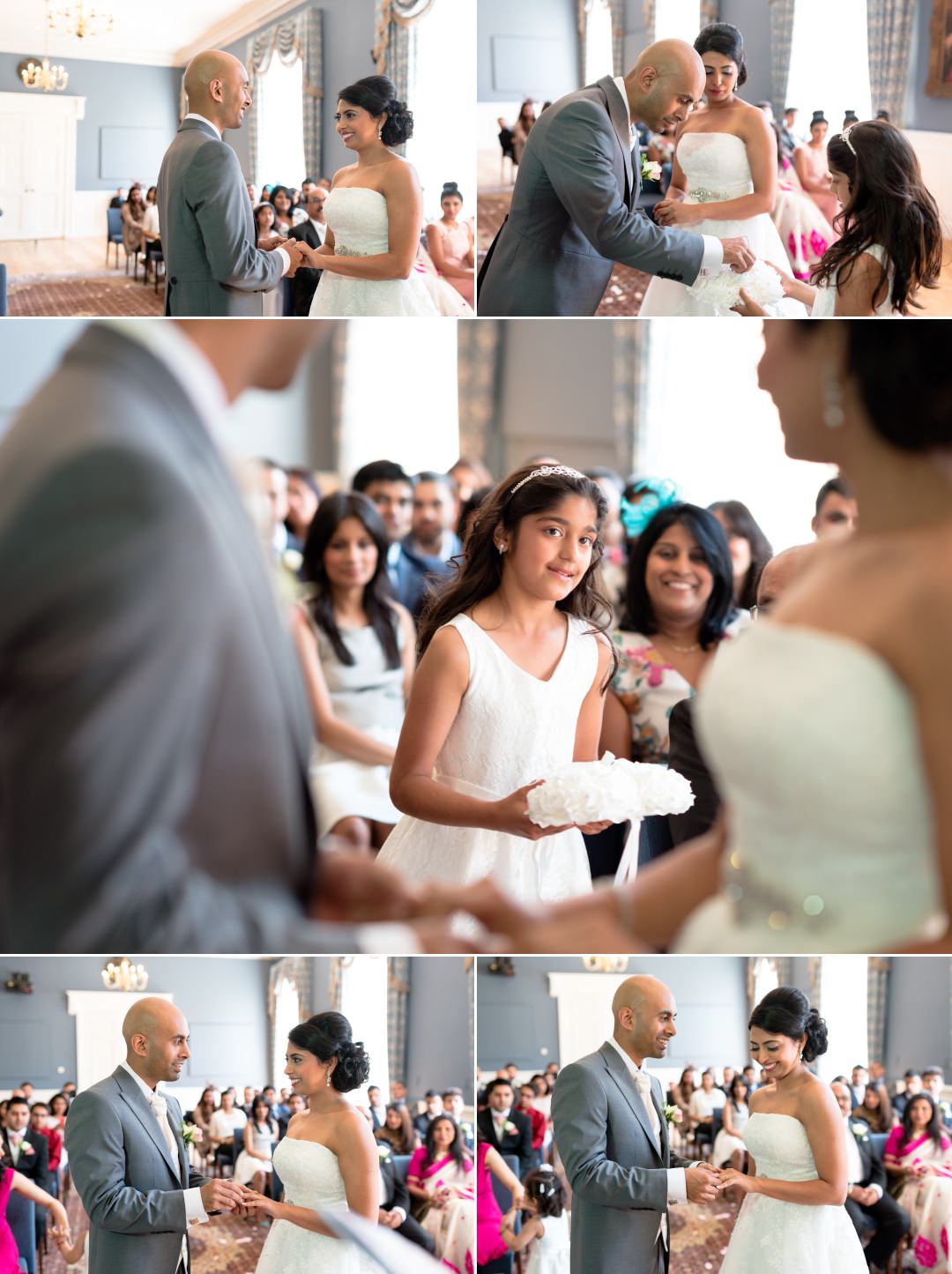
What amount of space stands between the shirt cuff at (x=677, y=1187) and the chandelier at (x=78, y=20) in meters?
3.60

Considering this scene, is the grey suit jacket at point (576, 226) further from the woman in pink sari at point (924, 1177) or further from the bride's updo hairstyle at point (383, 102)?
the woman in pink sari at point (924, 1177)

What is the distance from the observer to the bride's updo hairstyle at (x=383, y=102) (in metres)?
3.70

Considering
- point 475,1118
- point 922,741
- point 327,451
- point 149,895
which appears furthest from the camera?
point 327,451

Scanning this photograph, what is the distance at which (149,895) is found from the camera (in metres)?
1.83

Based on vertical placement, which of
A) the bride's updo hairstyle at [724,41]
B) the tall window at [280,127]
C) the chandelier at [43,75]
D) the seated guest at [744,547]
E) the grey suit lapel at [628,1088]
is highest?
the bride's updo hairstyle at [724,41]

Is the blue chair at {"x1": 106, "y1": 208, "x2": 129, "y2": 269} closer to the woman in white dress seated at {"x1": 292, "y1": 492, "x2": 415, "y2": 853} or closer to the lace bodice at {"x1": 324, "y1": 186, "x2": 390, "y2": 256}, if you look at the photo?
the lace bodice at {"x1": 324, "y1": 186, "x2": 390, "y2": 256}

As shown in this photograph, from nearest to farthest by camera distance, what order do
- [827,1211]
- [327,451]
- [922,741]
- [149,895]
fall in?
[922,741]
[149,895]
[827,1211]
[327,451]

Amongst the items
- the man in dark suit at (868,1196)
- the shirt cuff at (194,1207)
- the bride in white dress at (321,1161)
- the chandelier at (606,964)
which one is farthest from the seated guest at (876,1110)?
the shirt cuff at (194,1207)

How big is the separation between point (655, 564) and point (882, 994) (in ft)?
4.68

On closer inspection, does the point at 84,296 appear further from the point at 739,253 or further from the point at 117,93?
the point at 739,253

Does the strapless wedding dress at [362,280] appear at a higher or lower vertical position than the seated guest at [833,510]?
higher

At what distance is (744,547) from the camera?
4285 millimetres

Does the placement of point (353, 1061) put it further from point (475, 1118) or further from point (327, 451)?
point (327, 451)

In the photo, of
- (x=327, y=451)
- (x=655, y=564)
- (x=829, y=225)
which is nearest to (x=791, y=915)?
(x=655, y=564)
